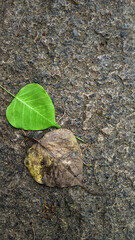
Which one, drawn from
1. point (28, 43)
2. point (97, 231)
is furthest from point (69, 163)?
point (28, 43)

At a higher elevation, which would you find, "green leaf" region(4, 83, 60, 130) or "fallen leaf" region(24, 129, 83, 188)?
"green leaf" region(4, 83, 60, 130)

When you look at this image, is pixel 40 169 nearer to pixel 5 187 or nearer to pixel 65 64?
pixel 5 187

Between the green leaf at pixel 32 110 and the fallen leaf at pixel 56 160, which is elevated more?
the green leaf at pixel 32 110

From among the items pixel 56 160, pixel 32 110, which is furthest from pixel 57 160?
pixel 32 110

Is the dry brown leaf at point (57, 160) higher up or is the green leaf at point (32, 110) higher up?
the green leaf at point (32, 110)

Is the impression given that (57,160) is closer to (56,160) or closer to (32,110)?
(56,160)
